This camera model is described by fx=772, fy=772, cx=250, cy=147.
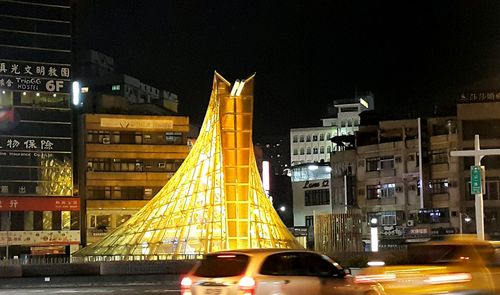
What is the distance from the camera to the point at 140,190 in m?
85.3

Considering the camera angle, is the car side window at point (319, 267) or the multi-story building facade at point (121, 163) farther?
the multi-story building facade at point (121, 163)

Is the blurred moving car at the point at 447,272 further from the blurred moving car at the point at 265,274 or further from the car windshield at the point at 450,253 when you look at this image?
the blurred moving car at the point at 265,274

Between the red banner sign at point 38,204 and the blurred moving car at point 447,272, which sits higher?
the red banner sign at point 38,204

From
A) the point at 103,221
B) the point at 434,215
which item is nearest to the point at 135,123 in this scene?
the point at 103,221

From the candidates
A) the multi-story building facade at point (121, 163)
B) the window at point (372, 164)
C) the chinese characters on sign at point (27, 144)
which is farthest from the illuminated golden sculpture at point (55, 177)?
the window at point (372, 164)

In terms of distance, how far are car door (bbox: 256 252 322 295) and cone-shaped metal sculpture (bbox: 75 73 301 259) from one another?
33960 millimetres

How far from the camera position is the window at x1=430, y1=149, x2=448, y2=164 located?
226ft

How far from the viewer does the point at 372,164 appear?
252 ft

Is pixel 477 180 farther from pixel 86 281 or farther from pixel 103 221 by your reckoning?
pixel 103 221

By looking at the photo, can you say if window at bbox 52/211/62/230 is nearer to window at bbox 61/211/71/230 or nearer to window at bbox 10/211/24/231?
window at bbox 61/211/71/230

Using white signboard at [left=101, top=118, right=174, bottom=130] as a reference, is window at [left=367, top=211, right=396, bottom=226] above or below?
below

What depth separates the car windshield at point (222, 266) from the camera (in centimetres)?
1324

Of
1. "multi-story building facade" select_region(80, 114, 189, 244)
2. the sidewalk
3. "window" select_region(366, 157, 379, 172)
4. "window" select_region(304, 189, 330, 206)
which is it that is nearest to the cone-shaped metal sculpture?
the sidewalk

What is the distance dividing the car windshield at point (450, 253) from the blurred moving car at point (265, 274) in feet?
6.40
